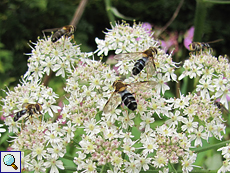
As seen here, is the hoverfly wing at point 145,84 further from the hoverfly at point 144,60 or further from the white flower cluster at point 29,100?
the white flower cluster at point 29,100

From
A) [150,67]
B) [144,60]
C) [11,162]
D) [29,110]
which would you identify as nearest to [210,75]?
[150,67]

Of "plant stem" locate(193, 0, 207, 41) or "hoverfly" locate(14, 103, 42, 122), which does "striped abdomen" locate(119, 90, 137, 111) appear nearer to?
"hoverfly" locate(14, 103, 42, 122)

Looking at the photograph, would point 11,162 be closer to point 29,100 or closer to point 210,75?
point 29,100

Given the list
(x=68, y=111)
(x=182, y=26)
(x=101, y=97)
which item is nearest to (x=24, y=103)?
(x=68, y=111)

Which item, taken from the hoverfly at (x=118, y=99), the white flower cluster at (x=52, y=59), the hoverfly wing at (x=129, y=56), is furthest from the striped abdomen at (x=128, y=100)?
the white flower cluster at (x=52, y=59)

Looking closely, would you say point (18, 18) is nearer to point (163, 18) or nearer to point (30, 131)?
point (163, 18)
